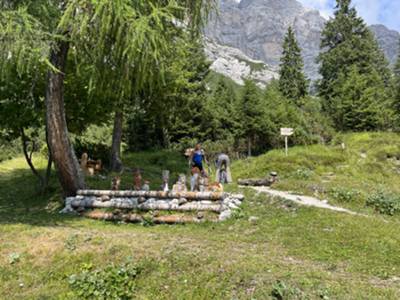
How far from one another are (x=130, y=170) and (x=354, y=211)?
1132cm

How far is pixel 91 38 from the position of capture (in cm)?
873

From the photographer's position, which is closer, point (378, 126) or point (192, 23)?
point (192, 23)

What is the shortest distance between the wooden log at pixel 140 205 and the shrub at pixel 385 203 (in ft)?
13.4

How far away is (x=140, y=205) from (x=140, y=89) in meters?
4.13

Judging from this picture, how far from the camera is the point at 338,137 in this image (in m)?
25.4

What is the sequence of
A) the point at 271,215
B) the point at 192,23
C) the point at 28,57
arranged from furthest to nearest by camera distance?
the point at 192,23 → the point at 271,215 → the point at 28,57

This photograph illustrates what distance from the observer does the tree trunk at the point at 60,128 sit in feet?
32.9

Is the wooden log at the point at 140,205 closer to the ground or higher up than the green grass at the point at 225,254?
higher up

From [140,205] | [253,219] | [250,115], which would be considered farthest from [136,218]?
[250,115]

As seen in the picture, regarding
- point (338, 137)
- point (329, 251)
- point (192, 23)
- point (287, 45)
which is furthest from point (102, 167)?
point (287, 45)

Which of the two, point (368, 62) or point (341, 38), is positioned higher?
point (341, 38)

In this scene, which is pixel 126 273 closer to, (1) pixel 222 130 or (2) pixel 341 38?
(1) pixel 222 130

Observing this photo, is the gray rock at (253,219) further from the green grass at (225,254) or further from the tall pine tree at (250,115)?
the tall pine tree at (250,115)

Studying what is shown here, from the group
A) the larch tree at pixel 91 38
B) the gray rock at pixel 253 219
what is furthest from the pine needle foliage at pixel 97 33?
the gray rock at pixel 253 219
